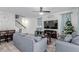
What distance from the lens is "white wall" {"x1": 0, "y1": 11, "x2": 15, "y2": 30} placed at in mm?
7504

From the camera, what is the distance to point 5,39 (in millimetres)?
6973

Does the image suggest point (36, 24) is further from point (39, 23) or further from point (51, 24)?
point (51, 24)

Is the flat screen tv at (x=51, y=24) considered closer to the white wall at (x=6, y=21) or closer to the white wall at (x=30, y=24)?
the white wall at (x=30, y=24)

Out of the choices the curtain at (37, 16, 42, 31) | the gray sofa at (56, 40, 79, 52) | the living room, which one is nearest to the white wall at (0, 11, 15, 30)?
the living room

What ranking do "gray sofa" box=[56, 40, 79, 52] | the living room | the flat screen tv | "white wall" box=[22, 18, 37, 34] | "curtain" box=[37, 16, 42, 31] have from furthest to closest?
"white wall" box=[22, 18, 37, 34] < "curtain" box=[37, 16, 42, 31] < the flat screen tv < the living room < "gray sofa" box=[56, 40, 79, 52]

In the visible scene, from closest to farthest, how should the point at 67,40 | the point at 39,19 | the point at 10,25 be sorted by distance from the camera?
the point at 67,40, the point at 10,25, the point at 39,19

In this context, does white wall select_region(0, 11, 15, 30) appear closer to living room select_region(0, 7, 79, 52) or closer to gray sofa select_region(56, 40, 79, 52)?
living room select_region(0, 7, 79, 52)

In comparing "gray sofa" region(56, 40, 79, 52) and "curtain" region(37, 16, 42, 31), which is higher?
"curtain" region(37, 16, 42, 31)

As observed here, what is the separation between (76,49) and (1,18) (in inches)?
255

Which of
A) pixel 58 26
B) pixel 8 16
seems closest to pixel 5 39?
pixel 8 16

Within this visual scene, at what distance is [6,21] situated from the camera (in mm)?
7734

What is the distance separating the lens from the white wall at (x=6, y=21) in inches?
295

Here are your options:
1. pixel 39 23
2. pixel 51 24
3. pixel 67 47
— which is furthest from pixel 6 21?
pixel 67 47
